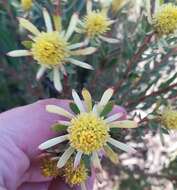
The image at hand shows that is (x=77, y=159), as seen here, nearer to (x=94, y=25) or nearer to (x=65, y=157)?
(x=65, y=157)

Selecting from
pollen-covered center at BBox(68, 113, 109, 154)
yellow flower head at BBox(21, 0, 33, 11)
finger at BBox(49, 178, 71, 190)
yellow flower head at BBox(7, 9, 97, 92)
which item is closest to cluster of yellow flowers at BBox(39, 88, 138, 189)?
pollen-covered center at BBox(68, 113, 109, 154)

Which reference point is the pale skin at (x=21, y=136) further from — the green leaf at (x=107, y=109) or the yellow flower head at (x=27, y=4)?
the yellow flower head at (x=27, y=4)

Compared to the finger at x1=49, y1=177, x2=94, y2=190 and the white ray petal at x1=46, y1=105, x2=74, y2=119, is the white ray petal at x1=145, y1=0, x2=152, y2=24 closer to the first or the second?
the white ray petal at x1=46, y1=105, x2=74, y2=119

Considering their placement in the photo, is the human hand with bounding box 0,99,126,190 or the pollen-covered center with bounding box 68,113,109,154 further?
the human hand with bounding box 0,99,126,190

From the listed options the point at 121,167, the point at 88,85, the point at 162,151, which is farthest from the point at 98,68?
the point at 162,151

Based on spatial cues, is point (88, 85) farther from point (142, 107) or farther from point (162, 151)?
point (162, 151)

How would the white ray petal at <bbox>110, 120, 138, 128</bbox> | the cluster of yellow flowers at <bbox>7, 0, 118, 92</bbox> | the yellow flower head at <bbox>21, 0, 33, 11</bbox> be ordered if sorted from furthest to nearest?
1. the yellow flower head at <bbox>21, 0, 33, 11</bbox>
2. the cluster of yellow flowers at <bbox>7, 0, 118, 92</bbox>
3. the white ray petal at <bbox>110, 120, 138, 128</bbox>
